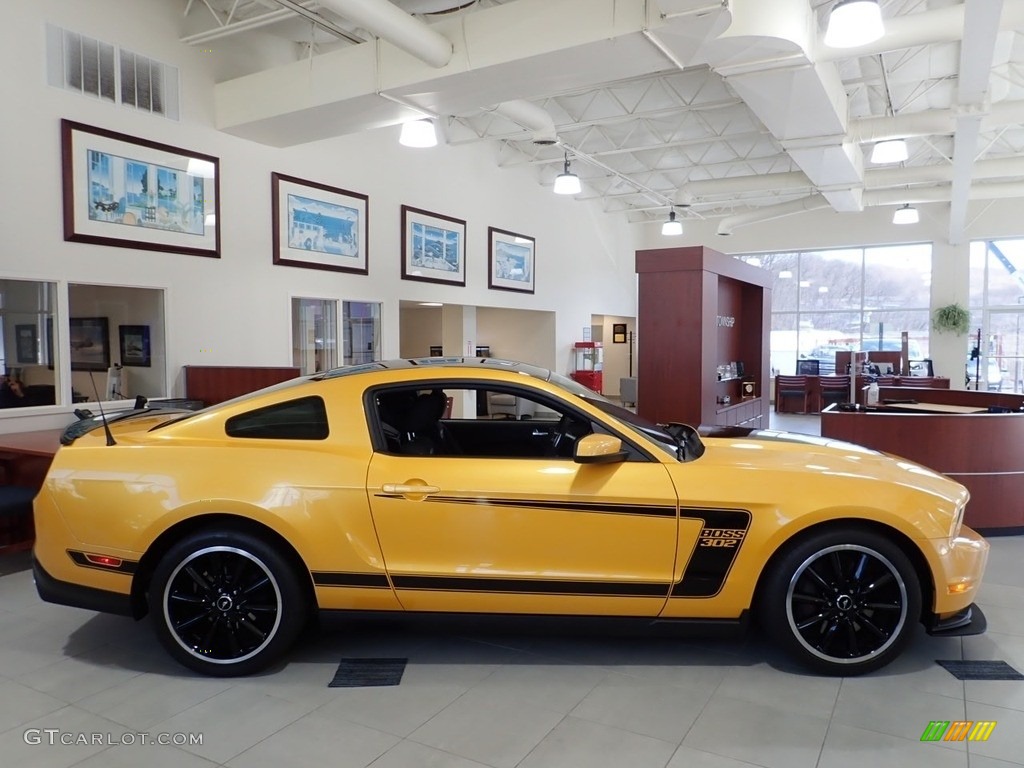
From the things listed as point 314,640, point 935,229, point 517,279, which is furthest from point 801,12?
point 935,229

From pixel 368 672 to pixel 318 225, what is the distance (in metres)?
6.36

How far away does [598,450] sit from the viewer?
103 inches

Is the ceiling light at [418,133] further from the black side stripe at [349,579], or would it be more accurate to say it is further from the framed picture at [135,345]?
the black side stripe at [349,579]

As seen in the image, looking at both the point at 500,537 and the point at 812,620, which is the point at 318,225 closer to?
the point at 500,537

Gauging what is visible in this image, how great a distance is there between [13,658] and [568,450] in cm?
252

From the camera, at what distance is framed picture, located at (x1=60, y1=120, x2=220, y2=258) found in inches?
229

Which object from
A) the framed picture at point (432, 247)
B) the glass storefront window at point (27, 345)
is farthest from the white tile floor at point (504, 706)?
the framed picture at point (432, 247)

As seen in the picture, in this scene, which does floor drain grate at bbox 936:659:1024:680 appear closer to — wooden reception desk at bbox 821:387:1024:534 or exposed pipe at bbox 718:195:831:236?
wooden reception desk at bbox 821:387:1024:534

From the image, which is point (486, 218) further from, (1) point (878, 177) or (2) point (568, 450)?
(2) point (568, 450)

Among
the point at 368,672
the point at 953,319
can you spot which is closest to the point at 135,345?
the point at 368,672

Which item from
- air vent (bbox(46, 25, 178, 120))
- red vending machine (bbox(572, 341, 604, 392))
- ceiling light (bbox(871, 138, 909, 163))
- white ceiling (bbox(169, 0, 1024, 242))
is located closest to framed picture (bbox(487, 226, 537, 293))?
white ceiling (bbox(169, 0, 1024, 242))

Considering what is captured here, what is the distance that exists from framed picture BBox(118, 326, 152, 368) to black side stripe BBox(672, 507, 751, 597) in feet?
18.6

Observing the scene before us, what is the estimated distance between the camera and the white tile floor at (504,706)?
2299 mm

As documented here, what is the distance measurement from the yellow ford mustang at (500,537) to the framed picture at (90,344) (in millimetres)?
3705
